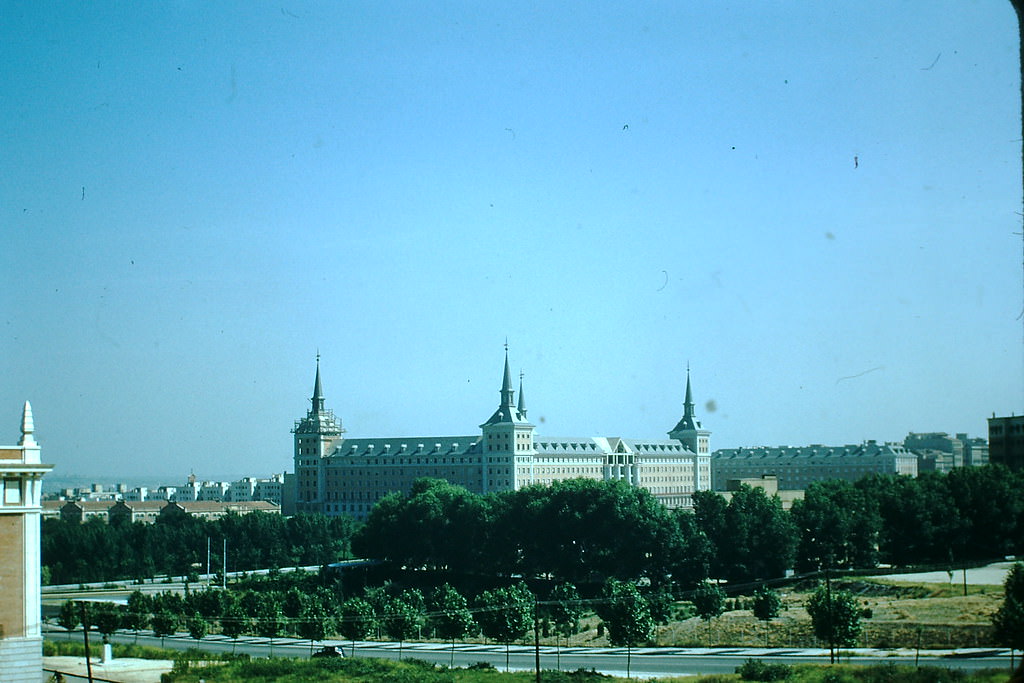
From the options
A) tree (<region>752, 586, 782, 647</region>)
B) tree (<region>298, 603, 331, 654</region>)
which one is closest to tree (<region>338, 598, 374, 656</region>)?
tree (<region>298, 603, 331, 654</region>)

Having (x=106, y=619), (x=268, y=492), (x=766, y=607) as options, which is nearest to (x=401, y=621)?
(x=106, y=619)

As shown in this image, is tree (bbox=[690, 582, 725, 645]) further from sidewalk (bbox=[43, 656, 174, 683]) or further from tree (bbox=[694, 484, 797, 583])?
sidewalk (bbox=[43, 656, 174, 683])

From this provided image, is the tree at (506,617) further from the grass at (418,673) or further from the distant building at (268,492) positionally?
the distant building at (268,492)

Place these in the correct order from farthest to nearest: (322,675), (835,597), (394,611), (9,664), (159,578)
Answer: (159,578), (394,611), (835,597), (322,675), (9,664)

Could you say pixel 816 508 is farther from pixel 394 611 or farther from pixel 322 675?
pixel 322 675

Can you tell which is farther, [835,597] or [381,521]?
[381,521]

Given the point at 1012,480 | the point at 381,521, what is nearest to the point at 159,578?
the point at 381,521
